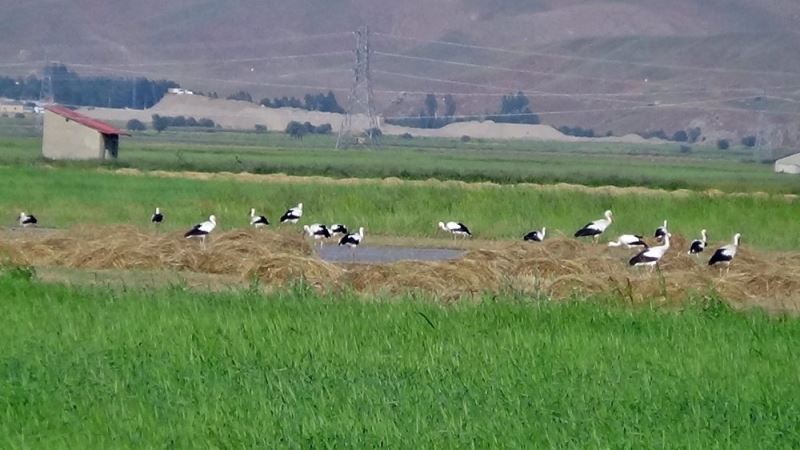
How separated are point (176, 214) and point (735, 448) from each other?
2296 centimetres

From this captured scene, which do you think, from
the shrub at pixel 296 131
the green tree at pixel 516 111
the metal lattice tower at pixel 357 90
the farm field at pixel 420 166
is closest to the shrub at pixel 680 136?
the green tree at pixel 516 111

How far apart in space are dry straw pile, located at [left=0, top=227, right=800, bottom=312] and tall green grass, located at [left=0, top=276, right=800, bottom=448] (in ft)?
6.85

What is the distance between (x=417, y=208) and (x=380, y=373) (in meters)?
22.0

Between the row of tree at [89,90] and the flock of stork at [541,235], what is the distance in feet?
381

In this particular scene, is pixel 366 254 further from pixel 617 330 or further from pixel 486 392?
pixel 486 392

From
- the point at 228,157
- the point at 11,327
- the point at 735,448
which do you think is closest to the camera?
the point at 735,448

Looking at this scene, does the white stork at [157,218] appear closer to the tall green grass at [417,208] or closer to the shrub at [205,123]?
the tall green grass at [417,208]

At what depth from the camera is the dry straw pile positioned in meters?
17.6

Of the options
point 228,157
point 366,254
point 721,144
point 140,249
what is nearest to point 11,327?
point 140,249

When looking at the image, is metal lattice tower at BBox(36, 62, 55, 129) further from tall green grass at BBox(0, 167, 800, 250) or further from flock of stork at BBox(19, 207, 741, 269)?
flock of stork at BBox(19, 207, 741, 269)

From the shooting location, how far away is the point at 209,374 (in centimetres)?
1109

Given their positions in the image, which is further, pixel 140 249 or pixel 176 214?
pixel 176 214

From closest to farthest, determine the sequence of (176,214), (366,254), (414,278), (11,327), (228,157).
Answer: (11,327) < (414,278) < (366,254) < (176,214) < (228,157)

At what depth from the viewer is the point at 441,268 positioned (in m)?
18.7
